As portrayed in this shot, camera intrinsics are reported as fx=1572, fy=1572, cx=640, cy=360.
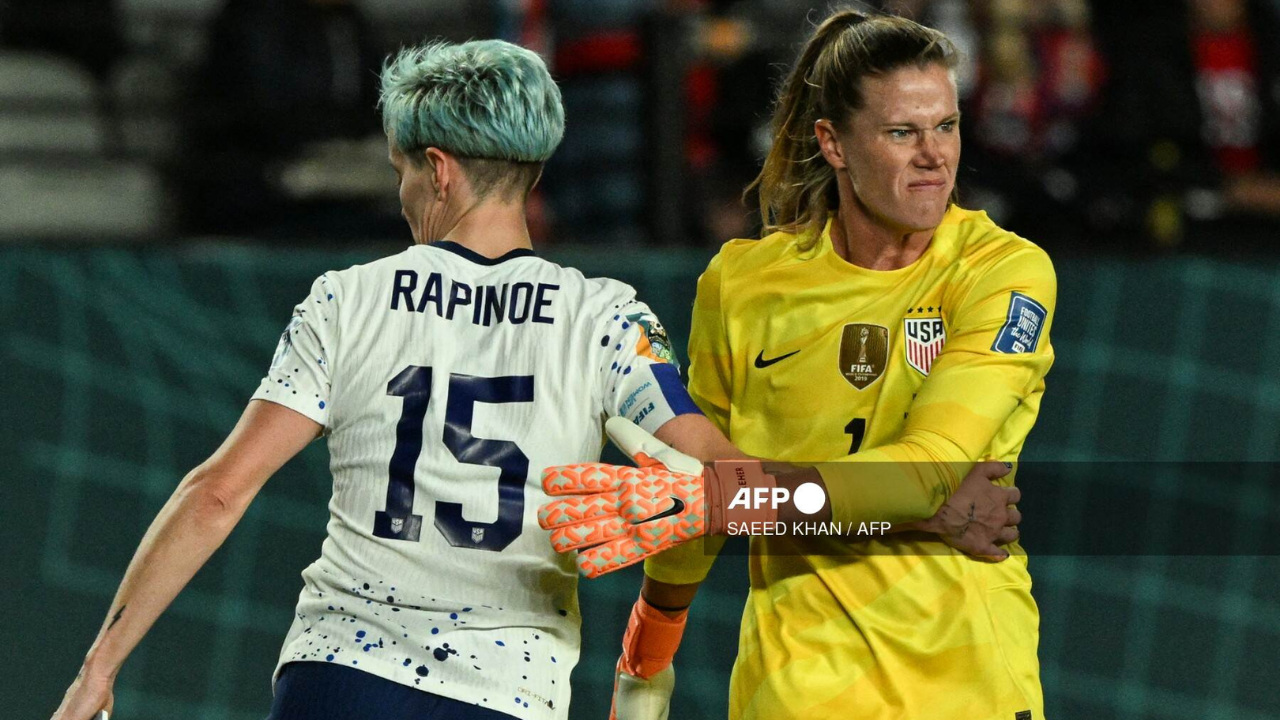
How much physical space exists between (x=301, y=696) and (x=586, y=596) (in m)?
2.35

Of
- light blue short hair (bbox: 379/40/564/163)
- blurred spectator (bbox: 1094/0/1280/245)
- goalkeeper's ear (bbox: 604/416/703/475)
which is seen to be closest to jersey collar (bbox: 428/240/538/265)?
light blue short hair (bbox: 379/40/564/163)

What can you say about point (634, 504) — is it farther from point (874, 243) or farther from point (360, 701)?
point (874, 243)

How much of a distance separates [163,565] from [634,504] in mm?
739

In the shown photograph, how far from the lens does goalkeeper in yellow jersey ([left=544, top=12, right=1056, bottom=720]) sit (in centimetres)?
267

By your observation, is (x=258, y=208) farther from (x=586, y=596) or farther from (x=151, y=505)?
(x=586, y=596)

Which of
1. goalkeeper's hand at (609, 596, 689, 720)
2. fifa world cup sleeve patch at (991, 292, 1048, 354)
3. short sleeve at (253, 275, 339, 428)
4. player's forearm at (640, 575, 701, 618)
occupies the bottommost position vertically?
goalkeeper's hand at (609, 596, 689, 720)

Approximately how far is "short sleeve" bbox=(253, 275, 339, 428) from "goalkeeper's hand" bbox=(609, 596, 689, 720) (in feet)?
2.99

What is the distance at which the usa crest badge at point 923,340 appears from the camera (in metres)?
2.80

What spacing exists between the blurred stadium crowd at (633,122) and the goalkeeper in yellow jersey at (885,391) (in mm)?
2015

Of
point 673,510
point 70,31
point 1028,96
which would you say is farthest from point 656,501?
point 70,31

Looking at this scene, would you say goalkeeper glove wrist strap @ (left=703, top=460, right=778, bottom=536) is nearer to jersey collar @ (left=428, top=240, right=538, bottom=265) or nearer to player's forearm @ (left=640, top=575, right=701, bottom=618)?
jersey collar @ (left=428, top=240, right=538, bottom=265)

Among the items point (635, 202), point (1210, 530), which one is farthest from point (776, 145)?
point (1210, 530)

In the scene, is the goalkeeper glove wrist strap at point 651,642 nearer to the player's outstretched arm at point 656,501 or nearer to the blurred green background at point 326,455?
the player's outstretched arm at point 656,501

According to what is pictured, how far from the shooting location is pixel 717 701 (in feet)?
15.6
